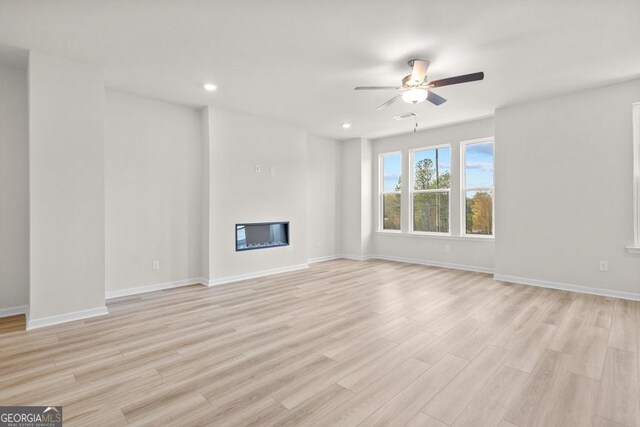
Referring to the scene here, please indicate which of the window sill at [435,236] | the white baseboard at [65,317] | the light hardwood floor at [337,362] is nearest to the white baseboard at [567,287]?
the light hardwood floor at [337,362]

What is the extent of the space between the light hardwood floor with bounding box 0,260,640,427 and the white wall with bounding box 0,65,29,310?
1.59ft

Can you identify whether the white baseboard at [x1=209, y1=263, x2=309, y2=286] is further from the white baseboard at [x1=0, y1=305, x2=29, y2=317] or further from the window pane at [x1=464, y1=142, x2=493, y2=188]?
the window pane at [x1=464, y1=142, x2=493, y2=188]

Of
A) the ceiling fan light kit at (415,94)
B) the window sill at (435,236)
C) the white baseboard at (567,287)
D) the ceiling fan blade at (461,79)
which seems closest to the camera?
the ceiling fan blade at (461,79)

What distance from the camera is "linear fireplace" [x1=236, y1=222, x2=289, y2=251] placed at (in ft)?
17.0

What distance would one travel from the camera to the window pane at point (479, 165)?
5758 mm

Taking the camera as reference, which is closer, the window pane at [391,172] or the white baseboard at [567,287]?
the white baseboard at [567,287]

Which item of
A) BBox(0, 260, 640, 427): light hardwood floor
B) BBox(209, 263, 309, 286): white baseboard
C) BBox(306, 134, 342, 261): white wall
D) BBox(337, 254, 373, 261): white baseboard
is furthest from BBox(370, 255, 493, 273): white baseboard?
BBox(209, 263, 309, 286): white baseboard

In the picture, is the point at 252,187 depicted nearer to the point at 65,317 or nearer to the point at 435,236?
the point at 65,317

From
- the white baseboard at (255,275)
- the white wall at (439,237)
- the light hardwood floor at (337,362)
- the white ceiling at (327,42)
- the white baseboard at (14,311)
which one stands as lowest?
the light hardwood floor at (337,362)

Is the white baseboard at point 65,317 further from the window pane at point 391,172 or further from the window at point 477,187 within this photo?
the window at point 477,187

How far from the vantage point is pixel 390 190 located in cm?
722

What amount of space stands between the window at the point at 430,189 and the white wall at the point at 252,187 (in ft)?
8.33

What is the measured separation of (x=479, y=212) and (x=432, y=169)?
52.1 inches

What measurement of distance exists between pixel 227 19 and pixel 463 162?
16.6ft
